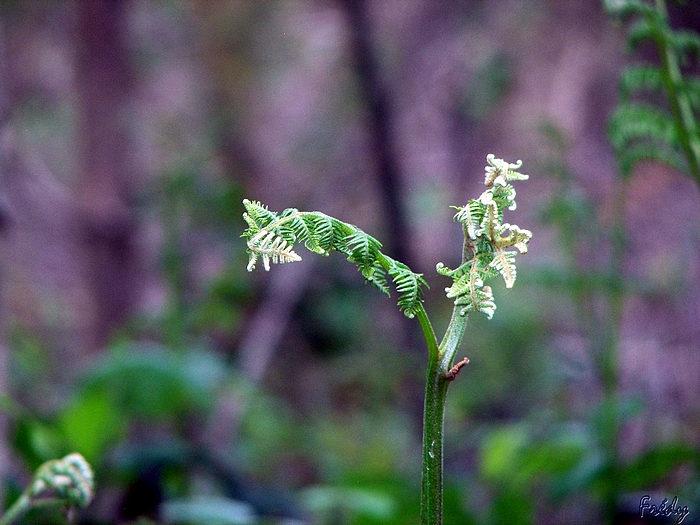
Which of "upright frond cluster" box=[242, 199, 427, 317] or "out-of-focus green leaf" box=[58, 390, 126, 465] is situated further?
"out-of-focus green leaf" box=[58, 390, 126, 465]

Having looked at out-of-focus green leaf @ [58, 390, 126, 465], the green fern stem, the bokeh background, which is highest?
the bokeh background

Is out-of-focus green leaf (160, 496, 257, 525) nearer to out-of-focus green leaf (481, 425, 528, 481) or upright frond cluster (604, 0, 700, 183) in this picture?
out-of-focus green leaf (481, 425, 528, 481)

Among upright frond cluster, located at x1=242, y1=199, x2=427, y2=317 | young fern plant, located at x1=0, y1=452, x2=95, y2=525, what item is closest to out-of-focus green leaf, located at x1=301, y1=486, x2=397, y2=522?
young fern plant, located at x1=0, y1=452, x2=95, y2=525

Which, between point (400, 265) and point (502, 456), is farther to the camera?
point (502, 456)

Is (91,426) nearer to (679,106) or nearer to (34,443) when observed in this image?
(34,443)

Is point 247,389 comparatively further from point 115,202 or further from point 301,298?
point 301,298

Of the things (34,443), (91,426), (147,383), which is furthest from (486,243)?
(147,383)

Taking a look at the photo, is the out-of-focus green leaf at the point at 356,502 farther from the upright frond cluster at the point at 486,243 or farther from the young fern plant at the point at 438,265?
the upright frond cluster at the point at 486,243
